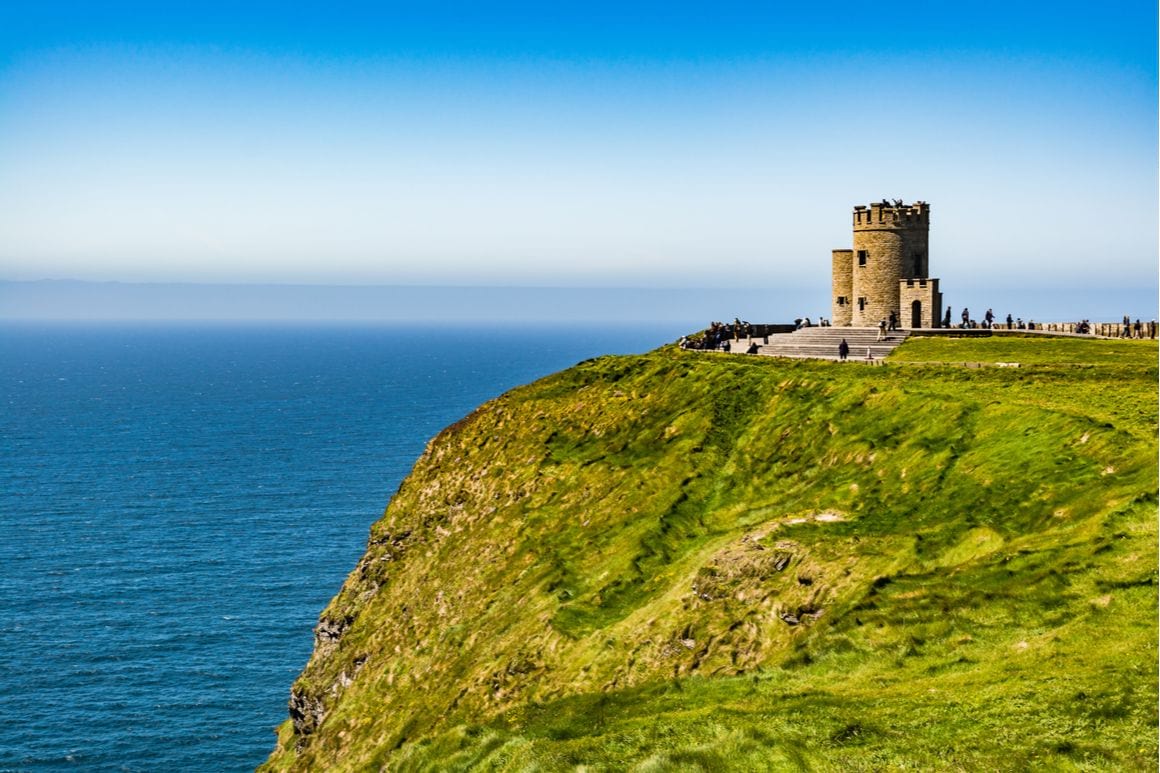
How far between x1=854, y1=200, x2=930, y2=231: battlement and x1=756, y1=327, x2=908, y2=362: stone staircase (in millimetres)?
7386

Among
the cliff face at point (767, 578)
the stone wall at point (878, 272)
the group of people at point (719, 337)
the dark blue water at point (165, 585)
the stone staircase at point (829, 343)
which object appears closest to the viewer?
the cliff face at point (767, 578)

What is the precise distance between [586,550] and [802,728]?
21.8 meters

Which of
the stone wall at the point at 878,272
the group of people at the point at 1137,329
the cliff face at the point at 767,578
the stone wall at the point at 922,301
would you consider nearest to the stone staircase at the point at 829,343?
the stone wall at the point at 878,272

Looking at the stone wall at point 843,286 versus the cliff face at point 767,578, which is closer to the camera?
the cliff face at point 767,578

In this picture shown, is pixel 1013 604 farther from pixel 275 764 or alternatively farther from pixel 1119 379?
pixel 275 764

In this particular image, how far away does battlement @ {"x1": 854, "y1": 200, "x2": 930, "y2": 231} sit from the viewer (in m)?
71.9

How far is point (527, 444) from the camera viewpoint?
55.3 metres

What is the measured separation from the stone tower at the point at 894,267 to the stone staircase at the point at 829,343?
2.20 meters

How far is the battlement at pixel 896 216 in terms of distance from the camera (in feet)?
236

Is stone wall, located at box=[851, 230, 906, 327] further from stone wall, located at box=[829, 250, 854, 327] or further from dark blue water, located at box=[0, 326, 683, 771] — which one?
dark blue water, located at box=[0, 326, 683, 771]

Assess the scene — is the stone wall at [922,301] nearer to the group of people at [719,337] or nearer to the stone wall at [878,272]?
the stone wall at [878,272]

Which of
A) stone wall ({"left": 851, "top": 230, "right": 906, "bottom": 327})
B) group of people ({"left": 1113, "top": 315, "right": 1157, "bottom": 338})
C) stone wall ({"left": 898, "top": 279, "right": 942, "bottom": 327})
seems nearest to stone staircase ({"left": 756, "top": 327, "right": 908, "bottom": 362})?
stone wall ({"left": 851, "top": 230, "right": 906, "bottom": 327})

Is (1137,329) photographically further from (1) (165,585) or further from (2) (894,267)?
(1) (165,585)

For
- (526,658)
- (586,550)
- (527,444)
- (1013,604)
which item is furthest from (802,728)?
(527,444)
